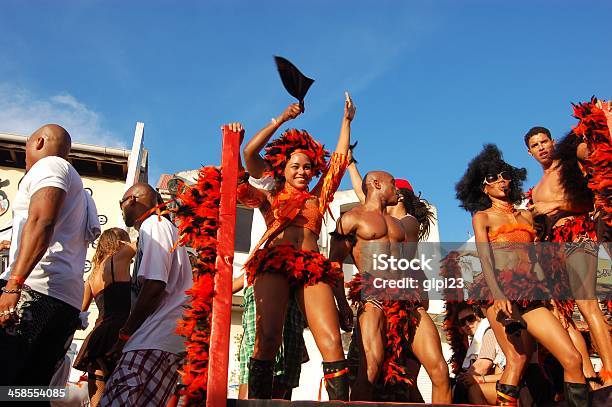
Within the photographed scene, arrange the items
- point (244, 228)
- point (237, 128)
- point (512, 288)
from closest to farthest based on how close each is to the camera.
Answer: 1. point (237, 128)
2. point (512, 288)
3. point (244, 228)

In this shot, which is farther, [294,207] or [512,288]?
[512,288]

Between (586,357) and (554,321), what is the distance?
769 mm

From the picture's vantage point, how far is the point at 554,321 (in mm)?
4395

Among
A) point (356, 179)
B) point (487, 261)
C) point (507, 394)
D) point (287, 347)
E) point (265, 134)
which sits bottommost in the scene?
point (507, 394)

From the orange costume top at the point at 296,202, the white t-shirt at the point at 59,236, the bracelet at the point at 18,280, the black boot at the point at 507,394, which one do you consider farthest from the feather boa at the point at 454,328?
the bracelet at the point at 18,280

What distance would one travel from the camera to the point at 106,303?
530 cm

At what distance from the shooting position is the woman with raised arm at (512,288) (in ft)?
14.0

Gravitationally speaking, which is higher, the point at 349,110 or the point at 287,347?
the point at 349,110

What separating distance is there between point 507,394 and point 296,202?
88.2 inches

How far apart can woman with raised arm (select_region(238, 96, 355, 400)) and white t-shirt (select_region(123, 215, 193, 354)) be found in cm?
57

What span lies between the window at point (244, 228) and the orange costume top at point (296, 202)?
1268 cm

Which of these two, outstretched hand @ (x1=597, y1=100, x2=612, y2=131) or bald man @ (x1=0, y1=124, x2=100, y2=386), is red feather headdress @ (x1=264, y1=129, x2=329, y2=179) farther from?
outstretched hand @ (x1=597, y1=100, x2=612, y2=131)

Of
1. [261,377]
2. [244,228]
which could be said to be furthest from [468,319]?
[244,228]

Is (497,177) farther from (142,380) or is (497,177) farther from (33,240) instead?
(33,240)
